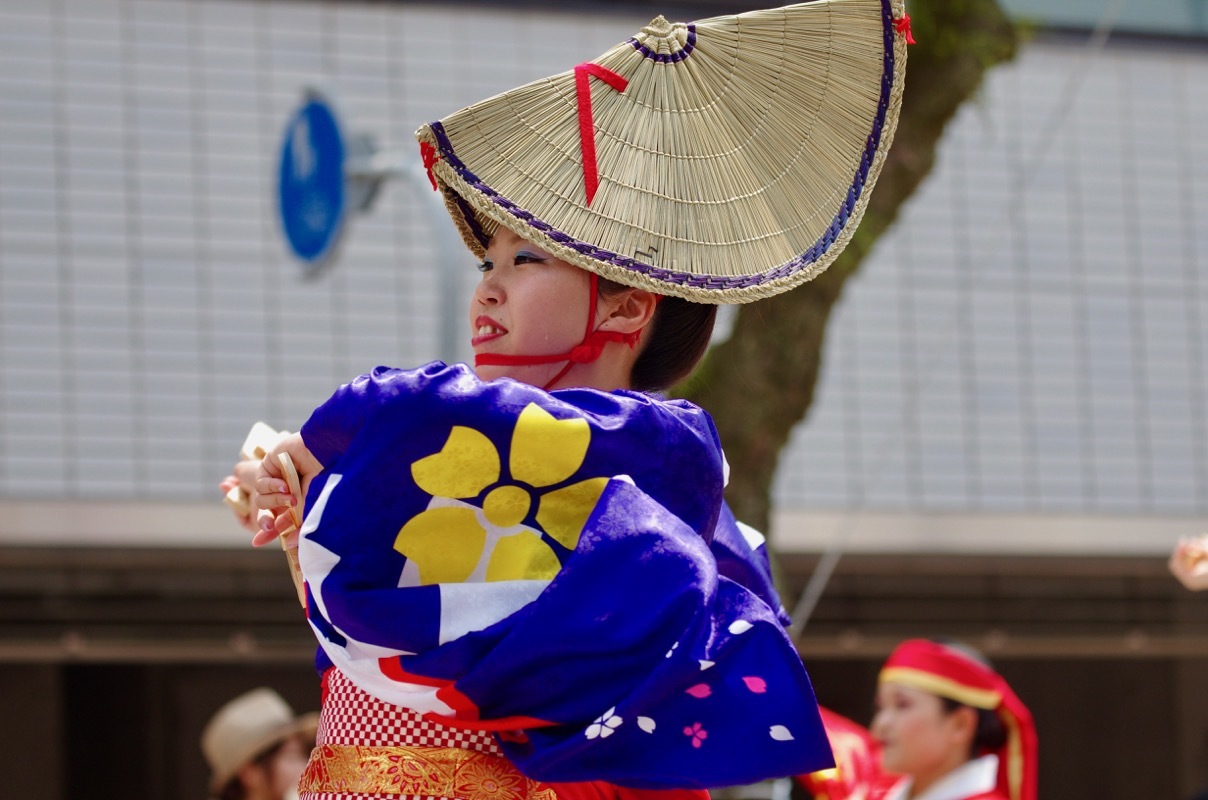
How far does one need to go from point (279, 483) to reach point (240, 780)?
353cm

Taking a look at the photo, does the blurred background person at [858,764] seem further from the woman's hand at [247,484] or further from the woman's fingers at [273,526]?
the woman's fingers at [273,526]

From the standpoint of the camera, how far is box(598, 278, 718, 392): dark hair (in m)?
2.08

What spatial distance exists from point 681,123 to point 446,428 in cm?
53

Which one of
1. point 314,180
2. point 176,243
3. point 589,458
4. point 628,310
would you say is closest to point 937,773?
point 314,180

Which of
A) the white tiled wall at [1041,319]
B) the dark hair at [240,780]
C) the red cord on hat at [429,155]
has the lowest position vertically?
the dark hair at [240,780]

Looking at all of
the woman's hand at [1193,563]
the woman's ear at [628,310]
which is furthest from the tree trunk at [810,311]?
the woman's ear at [628,310]

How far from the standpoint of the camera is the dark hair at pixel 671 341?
208cm

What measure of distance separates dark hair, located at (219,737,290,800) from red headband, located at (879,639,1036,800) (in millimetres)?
1953

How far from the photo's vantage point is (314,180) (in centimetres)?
472

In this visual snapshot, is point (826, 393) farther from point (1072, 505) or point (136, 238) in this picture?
point (136, 238)

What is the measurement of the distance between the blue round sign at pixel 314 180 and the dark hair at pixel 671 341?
267cm

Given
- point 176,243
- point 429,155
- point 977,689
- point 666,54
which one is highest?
point 666,54

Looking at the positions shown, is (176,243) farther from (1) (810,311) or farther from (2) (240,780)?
(1) (810,311)

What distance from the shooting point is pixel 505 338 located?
1965mm
